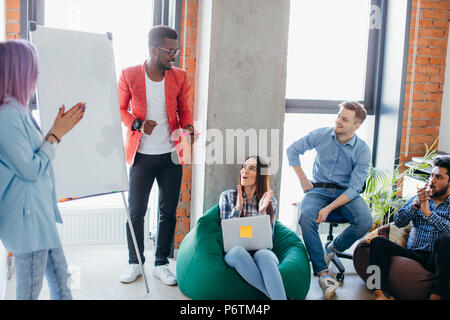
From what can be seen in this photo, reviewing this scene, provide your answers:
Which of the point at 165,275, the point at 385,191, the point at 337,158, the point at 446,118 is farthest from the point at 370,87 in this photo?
the point at 165,275

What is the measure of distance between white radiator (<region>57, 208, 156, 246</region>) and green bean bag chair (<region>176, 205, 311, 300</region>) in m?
0.80

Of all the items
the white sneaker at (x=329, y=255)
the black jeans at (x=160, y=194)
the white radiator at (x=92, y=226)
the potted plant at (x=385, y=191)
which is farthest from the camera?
the potted plant at (x=385, y=191)

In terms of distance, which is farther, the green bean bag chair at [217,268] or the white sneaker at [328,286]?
the white sneaker at [328,286]

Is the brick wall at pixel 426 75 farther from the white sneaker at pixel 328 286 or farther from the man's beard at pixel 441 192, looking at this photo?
the white sneaker at pixel 328 286

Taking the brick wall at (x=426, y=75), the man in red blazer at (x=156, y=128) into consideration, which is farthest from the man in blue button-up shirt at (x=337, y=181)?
the brick wall at (x=426, y=75)

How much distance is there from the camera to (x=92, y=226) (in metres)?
3.63

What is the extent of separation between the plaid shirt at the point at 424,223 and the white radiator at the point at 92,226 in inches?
76.5

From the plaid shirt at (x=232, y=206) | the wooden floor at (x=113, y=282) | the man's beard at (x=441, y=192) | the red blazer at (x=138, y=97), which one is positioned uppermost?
the red blazer at (x=138, y=97)

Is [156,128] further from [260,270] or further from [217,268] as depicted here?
[260,270]

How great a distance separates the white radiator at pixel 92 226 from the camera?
3.56 meters

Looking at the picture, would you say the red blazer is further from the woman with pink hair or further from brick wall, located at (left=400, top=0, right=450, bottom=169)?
brick wall, located at (left=400, top=0, right=450, bottom=169)

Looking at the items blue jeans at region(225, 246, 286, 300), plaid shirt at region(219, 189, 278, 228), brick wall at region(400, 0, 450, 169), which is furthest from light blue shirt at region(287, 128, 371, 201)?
brick wall at region(400, 0, 450, 169)

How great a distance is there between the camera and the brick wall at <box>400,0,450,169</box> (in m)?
4.08

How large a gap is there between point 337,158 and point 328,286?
0.92 meters
